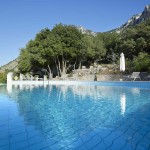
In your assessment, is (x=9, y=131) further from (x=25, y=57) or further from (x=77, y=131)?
(x=25, y=57)

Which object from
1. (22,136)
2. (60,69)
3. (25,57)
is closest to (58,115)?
(22,136)

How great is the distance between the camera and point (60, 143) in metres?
4.96

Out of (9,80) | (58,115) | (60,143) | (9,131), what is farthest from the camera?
(9,80)

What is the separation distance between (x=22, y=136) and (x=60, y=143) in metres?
0.97

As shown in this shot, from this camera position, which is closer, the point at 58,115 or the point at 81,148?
the point at 81,148

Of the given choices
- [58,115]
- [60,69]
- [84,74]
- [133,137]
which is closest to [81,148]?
[133,137]

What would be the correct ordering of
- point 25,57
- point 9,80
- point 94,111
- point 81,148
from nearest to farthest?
point 81,148 < point 94,111 < point 9,80 < point 25,57

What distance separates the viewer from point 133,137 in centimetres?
527

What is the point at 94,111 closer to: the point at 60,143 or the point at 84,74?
the point at 60,143

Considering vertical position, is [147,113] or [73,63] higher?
[73,63]

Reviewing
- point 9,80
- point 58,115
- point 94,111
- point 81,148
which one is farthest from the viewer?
point 9,80

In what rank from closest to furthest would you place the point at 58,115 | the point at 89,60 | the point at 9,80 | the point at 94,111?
1. the point at 58,115
2. the point at 94,111
3. the point at 9,80
4. the point at 89,60

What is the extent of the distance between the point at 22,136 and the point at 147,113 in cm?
434

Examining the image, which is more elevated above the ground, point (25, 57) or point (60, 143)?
point (25, 57)
